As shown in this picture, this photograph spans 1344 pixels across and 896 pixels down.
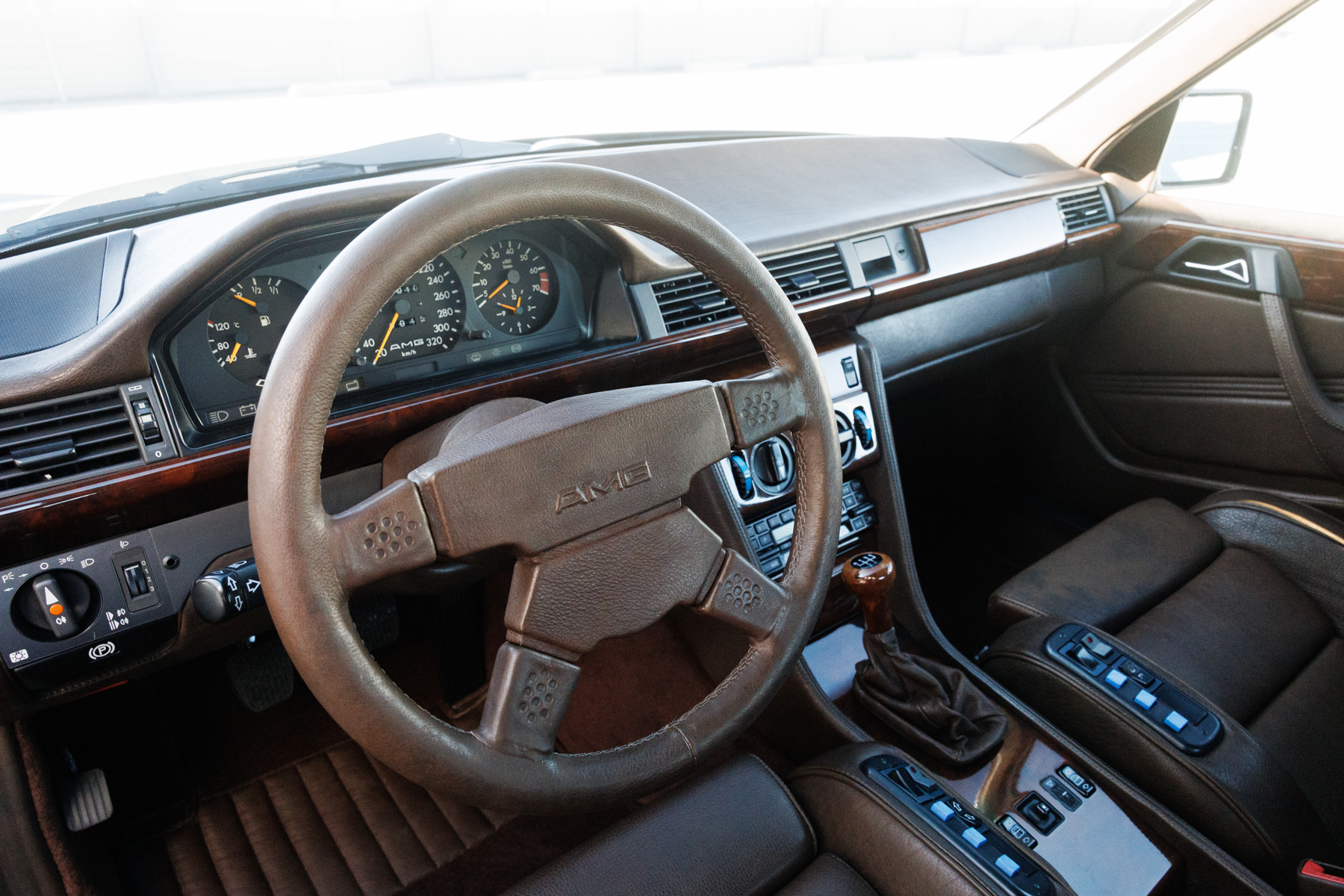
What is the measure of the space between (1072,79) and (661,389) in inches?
81.0

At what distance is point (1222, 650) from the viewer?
154 centimetres

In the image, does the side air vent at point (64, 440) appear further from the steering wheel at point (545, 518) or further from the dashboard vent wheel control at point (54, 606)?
the steering wheel at point (545, 518)

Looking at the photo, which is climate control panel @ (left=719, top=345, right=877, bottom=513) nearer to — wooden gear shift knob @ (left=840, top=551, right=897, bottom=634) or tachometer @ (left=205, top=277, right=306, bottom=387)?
wooden gear shift knob @ (left=840, top=551, right=897, bottom=634)

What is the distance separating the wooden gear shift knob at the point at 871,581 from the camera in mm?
1417

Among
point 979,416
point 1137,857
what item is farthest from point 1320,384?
point 1137,857

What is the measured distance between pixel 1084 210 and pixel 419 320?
5.84ft

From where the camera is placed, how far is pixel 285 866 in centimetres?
158

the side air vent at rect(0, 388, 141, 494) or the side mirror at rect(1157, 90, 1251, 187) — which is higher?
the side mirror at rect(1157, 90, 1251, 187)

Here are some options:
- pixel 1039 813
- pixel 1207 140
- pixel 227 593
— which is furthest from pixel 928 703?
pixel 1207 140

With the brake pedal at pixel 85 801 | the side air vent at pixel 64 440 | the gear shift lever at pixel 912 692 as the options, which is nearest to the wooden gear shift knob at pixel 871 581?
the gear shift lever at pixel 912 692

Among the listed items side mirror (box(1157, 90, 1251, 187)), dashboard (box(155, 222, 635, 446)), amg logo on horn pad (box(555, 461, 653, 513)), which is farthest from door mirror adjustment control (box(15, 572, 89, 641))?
side mirror (box(1157, 90, 1251, 187))

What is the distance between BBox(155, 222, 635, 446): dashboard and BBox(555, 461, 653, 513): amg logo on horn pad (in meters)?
0.45

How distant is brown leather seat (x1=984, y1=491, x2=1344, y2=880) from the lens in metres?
1.30

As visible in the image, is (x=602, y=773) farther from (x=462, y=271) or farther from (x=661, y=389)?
(x=462, y=271)
